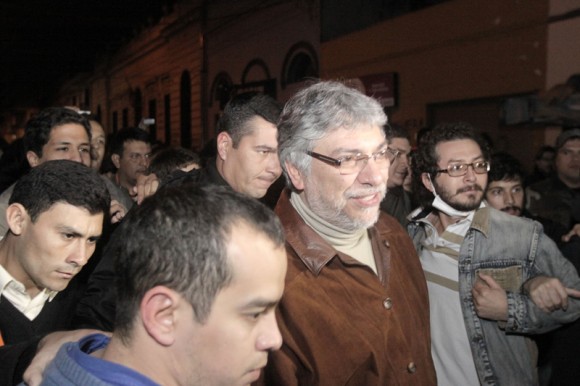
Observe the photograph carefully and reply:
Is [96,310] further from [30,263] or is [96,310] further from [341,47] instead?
[341,47]

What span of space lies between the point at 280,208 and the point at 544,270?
1408 millimetres

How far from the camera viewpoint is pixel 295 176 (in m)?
2.18

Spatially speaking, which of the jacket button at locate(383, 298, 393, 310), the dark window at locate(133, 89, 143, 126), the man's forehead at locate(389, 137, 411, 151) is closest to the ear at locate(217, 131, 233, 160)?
the jacket button at locate(383, 298, 393, 310)

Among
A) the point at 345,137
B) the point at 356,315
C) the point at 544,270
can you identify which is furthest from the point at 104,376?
the point at 544,270

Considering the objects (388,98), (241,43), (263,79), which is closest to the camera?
(388,98)

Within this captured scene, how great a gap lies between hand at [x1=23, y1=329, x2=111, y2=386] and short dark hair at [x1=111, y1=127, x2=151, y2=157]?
418 cm

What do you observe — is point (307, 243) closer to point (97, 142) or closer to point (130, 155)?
point (97, 142)

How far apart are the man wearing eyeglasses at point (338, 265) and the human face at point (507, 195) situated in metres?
1.80

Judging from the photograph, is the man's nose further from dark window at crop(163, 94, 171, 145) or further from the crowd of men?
dark window at crop(163, 94, 171, 145)

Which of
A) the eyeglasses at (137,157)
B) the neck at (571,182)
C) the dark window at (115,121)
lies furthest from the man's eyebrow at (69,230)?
the dark window at (115,121)

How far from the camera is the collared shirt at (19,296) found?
2100 millimetres

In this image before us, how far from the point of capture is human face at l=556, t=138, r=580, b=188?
4.97 m

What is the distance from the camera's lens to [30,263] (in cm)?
214

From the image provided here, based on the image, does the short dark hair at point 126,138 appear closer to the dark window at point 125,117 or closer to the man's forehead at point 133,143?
the man's forehead at point 133,143
